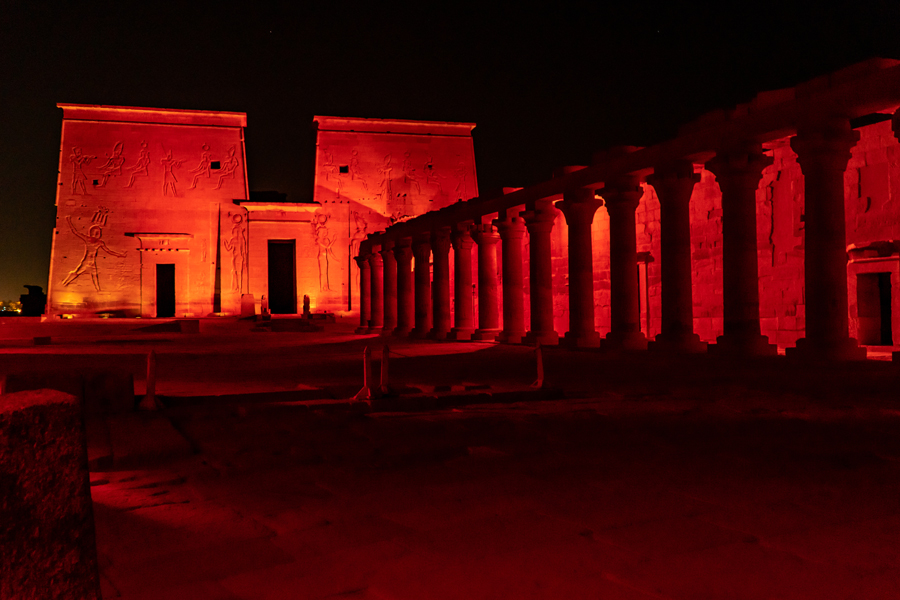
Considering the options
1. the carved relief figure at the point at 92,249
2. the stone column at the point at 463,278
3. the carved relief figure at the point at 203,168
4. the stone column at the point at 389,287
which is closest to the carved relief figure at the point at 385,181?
the carved relief figure at the point at 203,168

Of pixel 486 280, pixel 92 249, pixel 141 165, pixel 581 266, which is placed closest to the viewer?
pixel 581 266

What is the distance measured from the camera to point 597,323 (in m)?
21.4

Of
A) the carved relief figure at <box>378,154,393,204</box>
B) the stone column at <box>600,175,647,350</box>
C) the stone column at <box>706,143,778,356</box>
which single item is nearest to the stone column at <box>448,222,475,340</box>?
the stone column at <box>600,175,647,350</box>

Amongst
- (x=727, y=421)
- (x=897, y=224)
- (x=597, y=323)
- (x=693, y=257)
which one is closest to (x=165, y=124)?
(x=597, y=323)

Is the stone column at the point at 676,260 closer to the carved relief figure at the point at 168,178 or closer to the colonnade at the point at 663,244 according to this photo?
the colonnade at the point at 663,244

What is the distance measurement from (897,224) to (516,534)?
1357 cm

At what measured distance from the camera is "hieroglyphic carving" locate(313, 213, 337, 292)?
37938 millimetres

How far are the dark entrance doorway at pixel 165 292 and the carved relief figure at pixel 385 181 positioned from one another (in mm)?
12247

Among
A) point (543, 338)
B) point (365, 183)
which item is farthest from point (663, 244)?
point (365, 183)

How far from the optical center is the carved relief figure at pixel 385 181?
39719mm

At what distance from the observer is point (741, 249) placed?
494 inches

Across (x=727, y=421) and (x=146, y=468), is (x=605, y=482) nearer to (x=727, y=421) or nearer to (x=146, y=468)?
(x=727, y=421)

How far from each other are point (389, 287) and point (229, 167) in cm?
1540

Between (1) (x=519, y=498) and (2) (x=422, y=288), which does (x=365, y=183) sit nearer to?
(2) (x=422, y=288)
